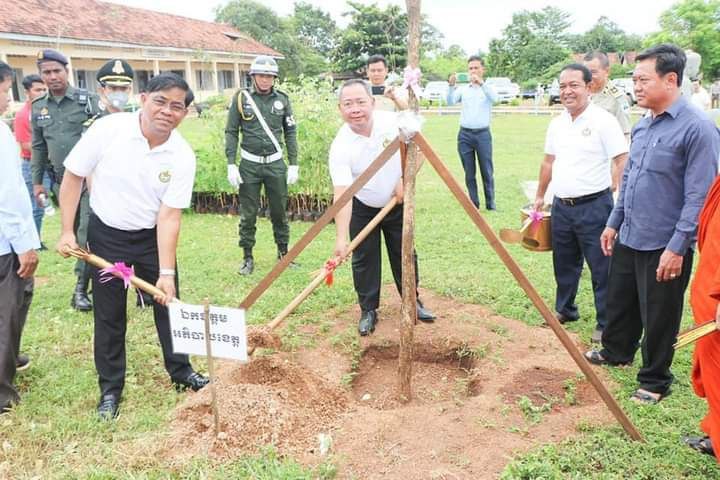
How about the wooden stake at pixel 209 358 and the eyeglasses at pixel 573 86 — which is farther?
the eyeglasses at pixel 573 86

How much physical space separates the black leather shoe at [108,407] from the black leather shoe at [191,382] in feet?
1.24

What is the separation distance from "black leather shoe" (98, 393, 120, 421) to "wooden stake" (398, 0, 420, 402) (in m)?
1.71

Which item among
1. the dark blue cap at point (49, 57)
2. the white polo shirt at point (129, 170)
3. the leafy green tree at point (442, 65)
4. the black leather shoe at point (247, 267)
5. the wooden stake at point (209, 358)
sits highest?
the leafy green tree at point (442, 65)

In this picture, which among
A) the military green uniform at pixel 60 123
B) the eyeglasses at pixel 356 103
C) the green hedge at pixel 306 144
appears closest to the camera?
the eyeglasses at pixel 356 103

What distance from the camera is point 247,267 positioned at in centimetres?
607

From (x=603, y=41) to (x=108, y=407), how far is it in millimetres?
62452

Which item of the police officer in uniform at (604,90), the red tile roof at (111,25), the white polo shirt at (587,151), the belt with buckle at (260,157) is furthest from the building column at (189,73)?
the white polo shirt at (587,151)

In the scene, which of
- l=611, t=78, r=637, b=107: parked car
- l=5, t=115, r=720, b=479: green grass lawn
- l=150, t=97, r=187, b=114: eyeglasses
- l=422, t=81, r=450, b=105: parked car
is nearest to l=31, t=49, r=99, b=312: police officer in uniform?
l=5, t=115, r=720, b=479: green grass lawn

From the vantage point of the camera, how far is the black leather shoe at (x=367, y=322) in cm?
455

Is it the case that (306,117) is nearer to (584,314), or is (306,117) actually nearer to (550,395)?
(584,314)

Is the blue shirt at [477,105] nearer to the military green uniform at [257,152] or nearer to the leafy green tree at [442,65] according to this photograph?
the military green uniform at [257,152]

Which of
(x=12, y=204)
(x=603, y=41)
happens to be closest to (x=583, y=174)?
(x=12, y=204)

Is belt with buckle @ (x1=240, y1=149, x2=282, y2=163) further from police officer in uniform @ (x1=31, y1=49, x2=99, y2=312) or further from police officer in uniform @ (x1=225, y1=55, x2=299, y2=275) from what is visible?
police officer in uniform @ (x1=31, y1=49, x2=99, y2=312)

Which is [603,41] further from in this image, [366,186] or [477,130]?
[366,186]
